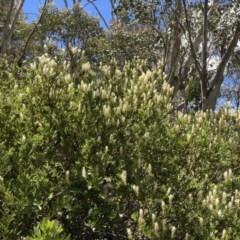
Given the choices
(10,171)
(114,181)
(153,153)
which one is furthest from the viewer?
(153,153)

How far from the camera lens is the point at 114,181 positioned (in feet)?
14.1

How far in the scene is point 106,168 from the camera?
4371 mm

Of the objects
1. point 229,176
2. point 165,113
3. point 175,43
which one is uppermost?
point 175,43

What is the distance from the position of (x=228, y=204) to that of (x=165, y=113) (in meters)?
1.34

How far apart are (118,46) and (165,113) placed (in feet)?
42.4

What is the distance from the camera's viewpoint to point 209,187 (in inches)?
177

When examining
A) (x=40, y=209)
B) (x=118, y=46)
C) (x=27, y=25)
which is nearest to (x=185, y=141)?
(x=40, y=209)

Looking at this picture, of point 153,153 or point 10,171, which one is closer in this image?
point 10,171

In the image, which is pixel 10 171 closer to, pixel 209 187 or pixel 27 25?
pixel 209 187

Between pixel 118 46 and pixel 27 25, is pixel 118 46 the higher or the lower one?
the lower one

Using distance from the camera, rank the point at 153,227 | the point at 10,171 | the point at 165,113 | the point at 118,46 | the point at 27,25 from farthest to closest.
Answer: the point at 27,25, the point at 118,46, the point at 165,113, the point at 10,171, the point at 153,227

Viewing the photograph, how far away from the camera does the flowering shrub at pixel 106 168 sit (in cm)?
381

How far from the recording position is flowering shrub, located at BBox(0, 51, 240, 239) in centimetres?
381

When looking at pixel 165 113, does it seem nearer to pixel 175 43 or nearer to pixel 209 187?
pixel 209 187
